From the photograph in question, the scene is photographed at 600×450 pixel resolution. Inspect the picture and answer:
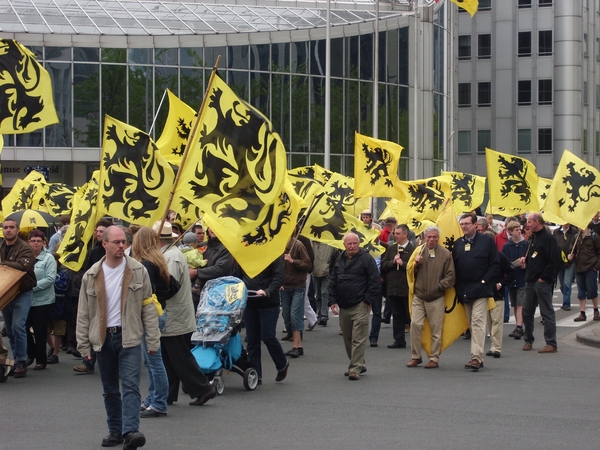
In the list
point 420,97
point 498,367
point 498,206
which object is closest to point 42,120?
point 498,367

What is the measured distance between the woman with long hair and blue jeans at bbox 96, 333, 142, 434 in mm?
855

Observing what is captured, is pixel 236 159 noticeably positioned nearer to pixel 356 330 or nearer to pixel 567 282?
pixel 356 330

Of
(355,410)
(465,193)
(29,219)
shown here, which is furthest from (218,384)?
(465,193)

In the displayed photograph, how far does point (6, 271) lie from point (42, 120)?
1997 mm

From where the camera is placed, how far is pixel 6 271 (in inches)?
428

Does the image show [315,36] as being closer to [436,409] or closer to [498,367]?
[498,367]

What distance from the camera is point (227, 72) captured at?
38312 millimetres

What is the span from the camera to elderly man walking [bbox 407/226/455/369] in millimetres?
12055

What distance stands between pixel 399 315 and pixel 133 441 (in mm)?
7307

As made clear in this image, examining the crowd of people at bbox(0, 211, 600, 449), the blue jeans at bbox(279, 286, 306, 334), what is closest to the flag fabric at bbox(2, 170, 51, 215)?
the crowd of people at bbox(0, 211, 600, 449)

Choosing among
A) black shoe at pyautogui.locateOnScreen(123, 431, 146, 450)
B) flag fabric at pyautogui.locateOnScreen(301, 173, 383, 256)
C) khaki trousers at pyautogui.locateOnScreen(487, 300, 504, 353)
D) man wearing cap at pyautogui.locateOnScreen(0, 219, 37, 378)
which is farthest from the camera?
flag fabric at pyautogui.locateOnScreen(301, 173, 383, 256)

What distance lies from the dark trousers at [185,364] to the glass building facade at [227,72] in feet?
84.4

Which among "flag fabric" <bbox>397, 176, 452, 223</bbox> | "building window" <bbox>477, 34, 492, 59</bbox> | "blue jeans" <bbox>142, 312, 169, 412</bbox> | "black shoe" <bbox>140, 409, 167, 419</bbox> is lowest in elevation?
"black shoe" <bbox>140, 409, 167, 419</bbox>

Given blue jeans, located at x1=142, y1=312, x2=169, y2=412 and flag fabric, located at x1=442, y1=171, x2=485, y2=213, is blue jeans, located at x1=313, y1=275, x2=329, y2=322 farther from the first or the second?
blue jeans, located at x1=142, y1=312, x2=169, y2=412
